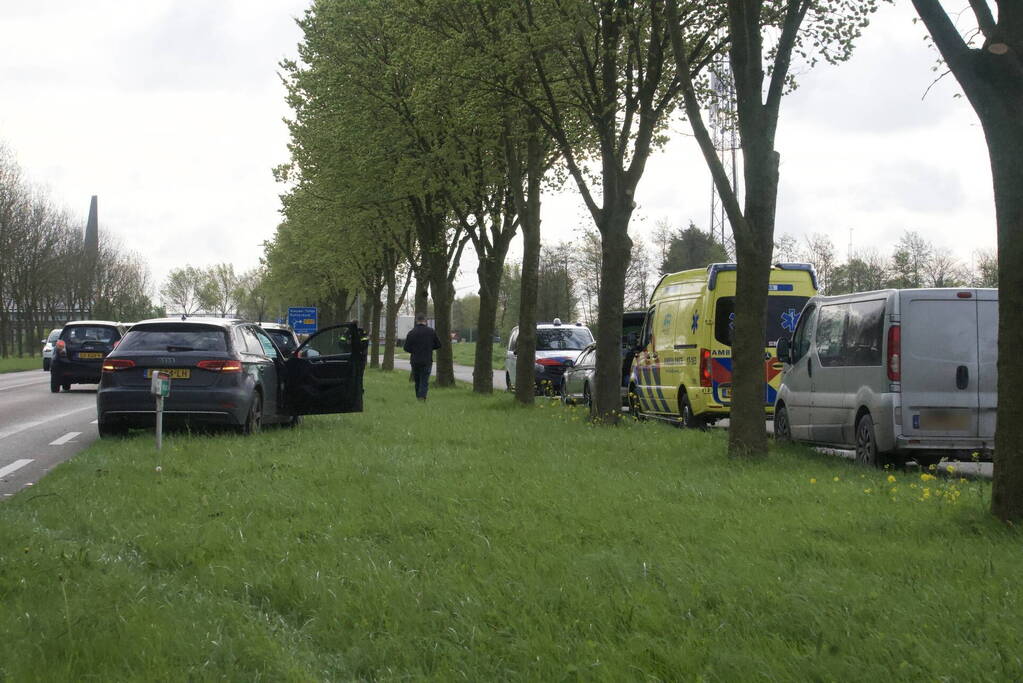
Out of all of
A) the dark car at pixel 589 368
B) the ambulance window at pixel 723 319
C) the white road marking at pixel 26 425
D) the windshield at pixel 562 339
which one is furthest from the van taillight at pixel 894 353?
the windshield at pixel 562 339

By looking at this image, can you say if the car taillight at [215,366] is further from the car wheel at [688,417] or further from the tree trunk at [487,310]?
the tree trunk at [487,310]

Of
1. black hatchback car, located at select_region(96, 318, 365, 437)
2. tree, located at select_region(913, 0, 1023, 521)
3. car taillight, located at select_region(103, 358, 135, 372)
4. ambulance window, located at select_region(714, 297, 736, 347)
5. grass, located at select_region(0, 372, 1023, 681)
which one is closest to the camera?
grass, located at select_region(0, 372, 1023, 681)

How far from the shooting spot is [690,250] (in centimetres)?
7088

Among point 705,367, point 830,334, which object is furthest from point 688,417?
point 830,334

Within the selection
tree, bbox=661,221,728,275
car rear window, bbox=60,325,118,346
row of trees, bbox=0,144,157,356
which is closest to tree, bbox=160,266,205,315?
row of trees, bbox=0,144,157,356

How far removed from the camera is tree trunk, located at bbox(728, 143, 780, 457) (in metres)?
11.8

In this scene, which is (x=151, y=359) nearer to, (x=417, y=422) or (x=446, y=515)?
(x=417, y=422)

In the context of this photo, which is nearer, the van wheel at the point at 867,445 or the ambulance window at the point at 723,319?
the van wheel at the point at 867,445

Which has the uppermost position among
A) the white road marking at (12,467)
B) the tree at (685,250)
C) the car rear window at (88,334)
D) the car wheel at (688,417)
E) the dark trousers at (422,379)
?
the tree at (685,250)

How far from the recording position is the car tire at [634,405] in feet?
68.5

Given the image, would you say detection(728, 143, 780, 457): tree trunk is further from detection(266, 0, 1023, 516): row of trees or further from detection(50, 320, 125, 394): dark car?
A: detection(50, 320, 125, 394): dark car

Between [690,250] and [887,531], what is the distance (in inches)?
2541

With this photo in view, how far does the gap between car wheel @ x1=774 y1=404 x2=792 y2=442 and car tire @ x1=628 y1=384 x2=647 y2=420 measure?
530 centimetres

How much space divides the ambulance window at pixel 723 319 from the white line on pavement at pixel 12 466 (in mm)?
9225
